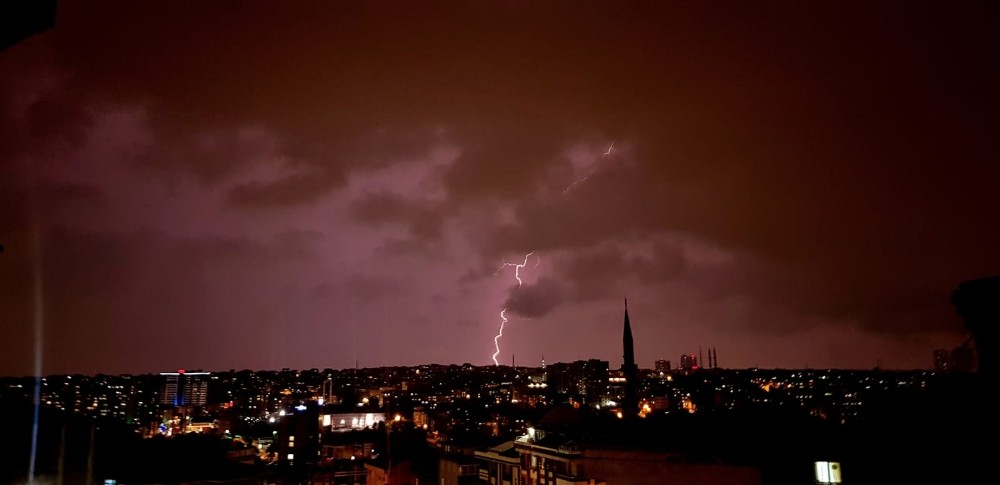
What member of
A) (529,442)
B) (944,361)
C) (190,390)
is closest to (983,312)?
(944,361)

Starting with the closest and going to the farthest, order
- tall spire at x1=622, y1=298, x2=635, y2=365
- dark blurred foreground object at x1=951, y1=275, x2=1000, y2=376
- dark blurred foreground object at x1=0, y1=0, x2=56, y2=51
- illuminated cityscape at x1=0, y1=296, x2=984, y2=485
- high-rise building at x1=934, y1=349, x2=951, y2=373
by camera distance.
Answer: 1. dark blurred foreground object at x1=0, y1=0, x2=56, y2=51
2. dark blurred foreground object at x1=951, y1=275, x2=1000, y2=376
3. high-rise building at x1=934, y1=349, x2=951, y2=373
4. illuminated cityscape at x1=0, y1=296, x2=984, y2=485
5. tall spire at x1=622, y1=298, x2=635, y2=365

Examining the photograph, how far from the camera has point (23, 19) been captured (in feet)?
6.88

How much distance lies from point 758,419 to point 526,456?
11608 mm

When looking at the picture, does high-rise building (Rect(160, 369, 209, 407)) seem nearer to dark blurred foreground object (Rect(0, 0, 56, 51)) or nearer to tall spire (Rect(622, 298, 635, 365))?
tall spire (Rect(622, 298, 635, 365))

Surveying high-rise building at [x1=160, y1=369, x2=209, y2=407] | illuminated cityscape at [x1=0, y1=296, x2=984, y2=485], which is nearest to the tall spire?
illuminated cityscape at [x1=0, y1=296, x2=984, y2=485]

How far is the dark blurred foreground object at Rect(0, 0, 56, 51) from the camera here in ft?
6.70

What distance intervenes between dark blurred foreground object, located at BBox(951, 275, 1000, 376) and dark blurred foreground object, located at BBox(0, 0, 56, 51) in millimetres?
6166

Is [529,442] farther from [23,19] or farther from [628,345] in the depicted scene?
[628,345]

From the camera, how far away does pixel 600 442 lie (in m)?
26.8

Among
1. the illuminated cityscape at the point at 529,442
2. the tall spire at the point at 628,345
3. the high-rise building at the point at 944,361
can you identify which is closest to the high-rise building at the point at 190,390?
the illuminated cityscape at the point at 529,442

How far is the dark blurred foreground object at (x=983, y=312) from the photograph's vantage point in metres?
4.56

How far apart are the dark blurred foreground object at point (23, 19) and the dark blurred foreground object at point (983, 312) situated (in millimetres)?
6166

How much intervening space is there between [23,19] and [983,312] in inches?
249

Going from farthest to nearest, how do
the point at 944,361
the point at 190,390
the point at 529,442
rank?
the point at 190,390, the point at 529,442, the point at 944,361
